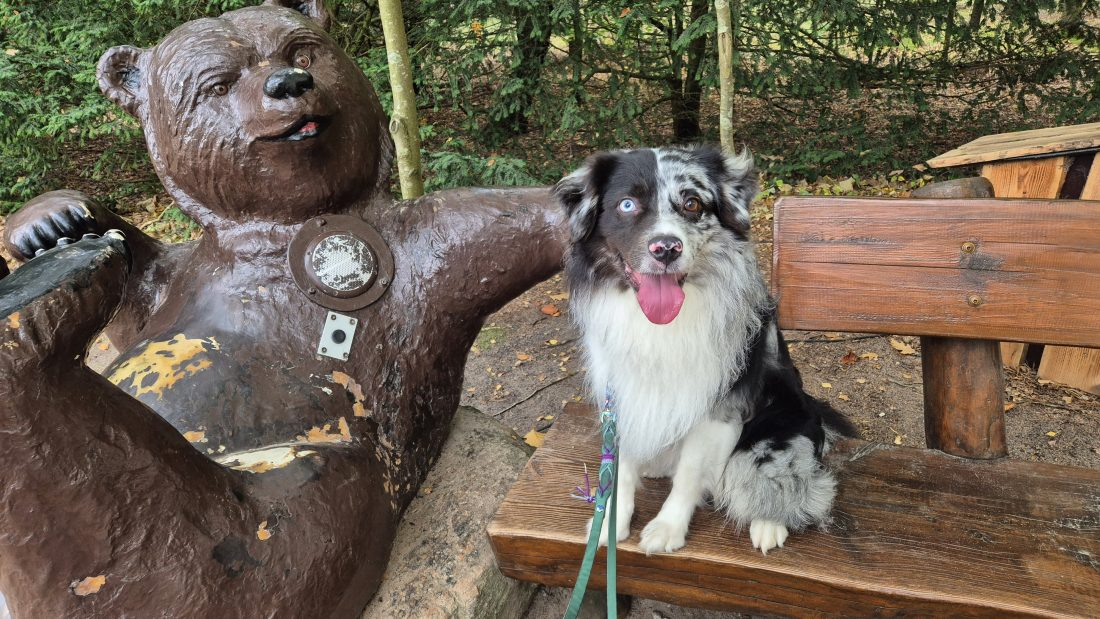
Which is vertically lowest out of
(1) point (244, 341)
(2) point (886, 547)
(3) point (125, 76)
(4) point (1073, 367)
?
(4) point (1073, 367)

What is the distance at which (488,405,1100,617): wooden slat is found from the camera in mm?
1769

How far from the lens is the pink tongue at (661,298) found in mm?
1882

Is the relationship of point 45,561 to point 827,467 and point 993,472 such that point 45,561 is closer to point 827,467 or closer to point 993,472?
point 827,467

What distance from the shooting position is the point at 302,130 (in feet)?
6.82

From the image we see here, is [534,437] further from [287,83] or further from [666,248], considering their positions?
[287,83]

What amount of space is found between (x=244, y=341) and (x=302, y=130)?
0.69m

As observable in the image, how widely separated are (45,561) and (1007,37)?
25.7 feet

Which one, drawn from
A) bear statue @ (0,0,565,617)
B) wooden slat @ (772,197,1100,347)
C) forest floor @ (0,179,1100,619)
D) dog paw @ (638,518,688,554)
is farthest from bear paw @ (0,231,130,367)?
wooden slat @ (772,197,1100,347)

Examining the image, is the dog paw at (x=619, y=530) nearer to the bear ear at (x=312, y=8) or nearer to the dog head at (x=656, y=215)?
the dog head at (x=656, y=215)

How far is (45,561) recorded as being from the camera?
1421 mm

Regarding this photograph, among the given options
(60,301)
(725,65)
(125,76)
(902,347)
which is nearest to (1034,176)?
(902,347)

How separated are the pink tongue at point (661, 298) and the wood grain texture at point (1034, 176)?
9.80 ft

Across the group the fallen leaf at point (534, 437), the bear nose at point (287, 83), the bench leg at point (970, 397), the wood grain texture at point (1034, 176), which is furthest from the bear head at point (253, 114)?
the wood grain texture at point (1034, 176)

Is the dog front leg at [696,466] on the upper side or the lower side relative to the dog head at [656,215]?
lower
